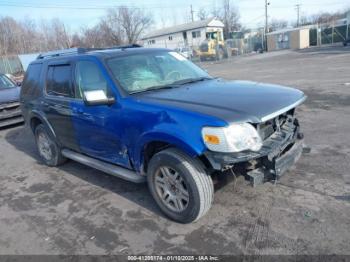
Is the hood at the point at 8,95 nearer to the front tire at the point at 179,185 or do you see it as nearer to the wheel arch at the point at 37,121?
the wheel arch at the point at 37,121

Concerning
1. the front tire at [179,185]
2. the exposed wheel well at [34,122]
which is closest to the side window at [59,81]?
the exposed wheel well at [34,122]

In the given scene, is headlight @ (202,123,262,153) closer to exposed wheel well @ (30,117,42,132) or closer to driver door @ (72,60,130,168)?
driver door @ (72,60,130,168)

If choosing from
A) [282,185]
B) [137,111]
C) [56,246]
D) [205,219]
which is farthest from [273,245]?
[56,246]

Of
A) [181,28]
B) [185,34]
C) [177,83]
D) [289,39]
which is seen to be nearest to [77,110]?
[177,83]

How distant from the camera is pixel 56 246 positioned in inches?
131

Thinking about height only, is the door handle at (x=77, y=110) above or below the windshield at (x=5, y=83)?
below

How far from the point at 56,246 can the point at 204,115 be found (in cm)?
212

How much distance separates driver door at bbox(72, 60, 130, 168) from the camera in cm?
383

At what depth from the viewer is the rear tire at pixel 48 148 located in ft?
17.9

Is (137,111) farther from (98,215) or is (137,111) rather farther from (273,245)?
(273,245)

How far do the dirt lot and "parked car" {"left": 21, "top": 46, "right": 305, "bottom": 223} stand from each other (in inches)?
14.2

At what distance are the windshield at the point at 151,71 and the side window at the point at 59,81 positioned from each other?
0.94 metres

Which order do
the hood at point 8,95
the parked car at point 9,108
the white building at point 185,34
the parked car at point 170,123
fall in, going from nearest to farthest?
1. the parked car at point 170,123
2. the parked car at point 9,108
3. the hood at point 8,95
4. the white building at point 185,34

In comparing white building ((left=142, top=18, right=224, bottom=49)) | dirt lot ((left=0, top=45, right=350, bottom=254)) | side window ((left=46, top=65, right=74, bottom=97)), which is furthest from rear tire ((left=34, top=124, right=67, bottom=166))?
white building ((left=142, top=18, right=224, bottom=49))
